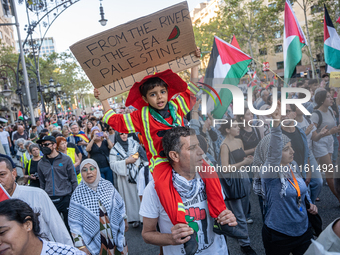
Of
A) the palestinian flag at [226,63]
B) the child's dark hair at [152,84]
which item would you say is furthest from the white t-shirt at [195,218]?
the palestinian flag at [226,63]

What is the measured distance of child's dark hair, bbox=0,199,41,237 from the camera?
6.32 ft

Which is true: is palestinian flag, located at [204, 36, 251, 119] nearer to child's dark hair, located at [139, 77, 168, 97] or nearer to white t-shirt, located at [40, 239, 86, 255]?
child's dark hair, located at [139, 77, 168, 97]

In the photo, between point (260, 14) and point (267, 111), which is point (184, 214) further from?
point (260, 14)

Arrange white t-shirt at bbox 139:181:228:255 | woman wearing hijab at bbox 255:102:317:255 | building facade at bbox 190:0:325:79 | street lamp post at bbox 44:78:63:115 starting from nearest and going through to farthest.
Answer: white t-shirt at bbox 139:181:228:255, woman wearing hijab at bbox 255:102:317:255, street lamp post at bbox 44:78:63:115, building facade at bbox 190:0:325:79

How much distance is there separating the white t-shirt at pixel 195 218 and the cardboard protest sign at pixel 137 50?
1.27 meters

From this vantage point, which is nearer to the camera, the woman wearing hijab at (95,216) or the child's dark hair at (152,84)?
the child's dark hair at (152,84)

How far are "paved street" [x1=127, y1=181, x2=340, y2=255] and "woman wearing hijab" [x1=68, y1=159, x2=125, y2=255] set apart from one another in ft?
3.40

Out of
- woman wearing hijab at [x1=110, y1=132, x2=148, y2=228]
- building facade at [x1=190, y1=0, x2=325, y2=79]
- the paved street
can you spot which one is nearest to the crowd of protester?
the paved street

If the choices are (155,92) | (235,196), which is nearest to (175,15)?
(155,92)

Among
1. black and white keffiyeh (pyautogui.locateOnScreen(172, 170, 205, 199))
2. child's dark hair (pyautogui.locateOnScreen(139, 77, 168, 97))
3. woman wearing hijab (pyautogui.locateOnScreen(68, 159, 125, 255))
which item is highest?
child's dark hair (pyautogui.locateOnScreen(139, 77, 168, 97))

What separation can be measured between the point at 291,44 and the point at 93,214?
3704mm

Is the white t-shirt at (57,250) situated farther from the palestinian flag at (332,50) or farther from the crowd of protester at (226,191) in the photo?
the palestinian flag at (332,50)

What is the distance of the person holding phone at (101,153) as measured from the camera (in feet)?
20.6

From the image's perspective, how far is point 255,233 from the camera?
449cm
